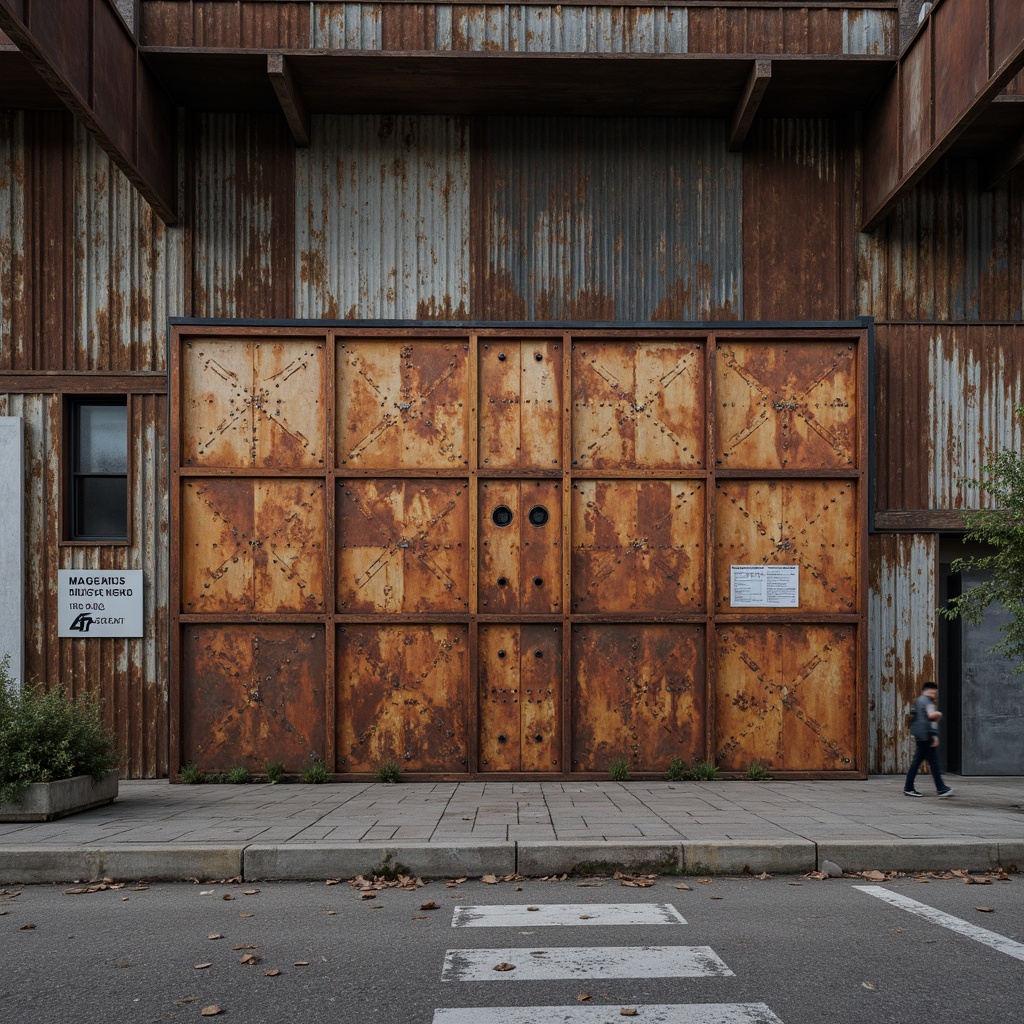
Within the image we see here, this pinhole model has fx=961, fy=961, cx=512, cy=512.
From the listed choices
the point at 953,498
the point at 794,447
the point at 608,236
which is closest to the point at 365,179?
the point at 608,236

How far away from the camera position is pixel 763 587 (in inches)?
453

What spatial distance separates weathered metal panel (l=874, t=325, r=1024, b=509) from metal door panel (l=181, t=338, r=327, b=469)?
7054mm

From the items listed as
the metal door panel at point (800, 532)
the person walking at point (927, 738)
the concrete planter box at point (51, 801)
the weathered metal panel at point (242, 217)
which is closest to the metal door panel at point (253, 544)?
the weathered metal panel at point (242, 217)

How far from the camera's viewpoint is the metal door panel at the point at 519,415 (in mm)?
11547

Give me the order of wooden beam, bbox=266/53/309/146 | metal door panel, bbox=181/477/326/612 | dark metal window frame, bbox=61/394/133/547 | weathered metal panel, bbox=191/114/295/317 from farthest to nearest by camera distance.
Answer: weathered metal panel, bbox=191/114/295/317, dark metal window frame, bbox=61/394/133/547, metal door panel, bbox=181/477/326/612, wooden beam, bbox=266/53/309/146

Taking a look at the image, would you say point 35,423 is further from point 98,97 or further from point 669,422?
point 669,422

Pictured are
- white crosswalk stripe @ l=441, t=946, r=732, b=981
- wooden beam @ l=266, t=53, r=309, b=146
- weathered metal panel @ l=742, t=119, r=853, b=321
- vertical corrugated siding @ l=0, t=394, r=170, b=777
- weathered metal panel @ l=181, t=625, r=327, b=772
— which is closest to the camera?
white crosswalk stripe @ l=441, t=946, r=732, b=981

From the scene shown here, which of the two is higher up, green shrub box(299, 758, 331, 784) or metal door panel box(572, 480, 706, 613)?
metal door panel box(572, 480, 706, 613)

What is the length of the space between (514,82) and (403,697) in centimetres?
745

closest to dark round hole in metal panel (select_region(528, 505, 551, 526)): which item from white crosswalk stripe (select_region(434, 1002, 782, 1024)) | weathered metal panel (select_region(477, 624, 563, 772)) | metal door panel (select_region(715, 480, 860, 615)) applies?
weathered metal panel (select_region(477, 624, 563, 772))

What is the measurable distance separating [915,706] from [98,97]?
1070 cm

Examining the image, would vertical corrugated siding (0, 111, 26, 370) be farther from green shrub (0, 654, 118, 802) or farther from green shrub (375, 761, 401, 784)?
green shrub (375, 761, 401, 784)

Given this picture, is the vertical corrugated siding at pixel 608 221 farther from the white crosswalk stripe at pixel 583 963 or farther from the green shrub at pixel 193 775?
the white crosswalk stripe at pixel 583 963

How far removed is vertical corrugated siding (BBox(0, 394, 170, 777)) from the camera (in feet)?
38.4
